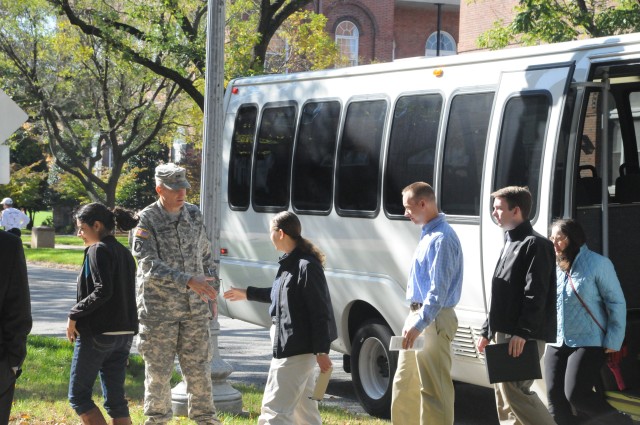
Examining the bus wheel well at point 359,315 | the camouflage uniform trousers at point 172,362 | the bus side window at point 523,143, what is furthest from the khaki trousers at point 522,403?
the bus wheel well at point 359,315

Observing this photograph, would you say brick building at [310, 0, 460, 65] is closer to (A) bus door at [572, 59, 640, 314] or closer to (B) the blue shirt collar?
(A) bus door at [572, 59, 640, 314]

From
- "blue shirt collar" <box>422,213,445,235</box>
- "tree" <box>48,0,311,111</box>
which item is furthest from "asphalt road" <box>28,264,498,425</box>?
"tree" <box>48,0,311,111</box>

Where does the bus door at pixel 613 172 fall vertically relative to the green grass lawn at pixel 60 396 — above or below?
above

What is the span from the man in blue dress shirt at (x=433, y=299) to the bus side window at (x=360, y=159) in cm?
232

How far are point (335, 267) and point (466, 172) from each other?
1907 mm

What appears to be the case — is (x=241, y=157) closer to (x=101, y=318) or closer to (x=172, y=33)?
(x=101, y=318)

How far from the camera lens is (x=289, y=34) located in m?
29.0

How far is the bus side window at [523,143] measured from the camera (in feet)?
25.6

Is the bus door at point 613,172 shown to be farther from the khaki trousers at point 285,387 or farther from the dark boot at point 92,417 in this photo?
the dark boot at point 92,417

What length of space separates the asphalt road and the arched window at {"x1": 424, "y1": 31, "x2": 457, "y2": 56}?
1224 inches

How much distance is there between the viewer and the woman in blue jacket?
6.99m

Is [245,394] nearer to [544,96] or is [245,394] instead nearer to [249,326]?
[544,96]

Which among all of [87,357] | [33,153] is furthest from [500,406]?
[33,153]

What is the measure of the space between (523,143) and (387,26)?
4180cm
